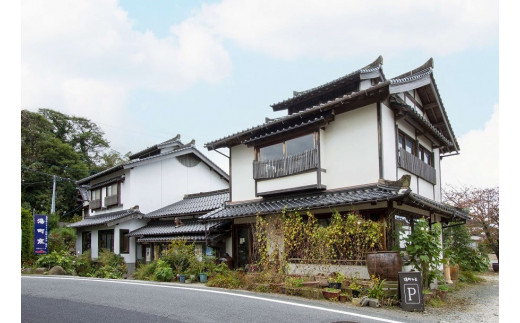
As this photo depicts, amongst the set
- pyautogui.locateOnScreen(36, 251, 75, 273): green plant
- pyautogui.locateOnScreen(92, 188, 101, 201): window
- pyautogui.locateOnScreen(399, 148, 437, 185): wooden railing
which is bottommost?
pyautogui.locateOnScreen(36, 251, 75, 273): green plant

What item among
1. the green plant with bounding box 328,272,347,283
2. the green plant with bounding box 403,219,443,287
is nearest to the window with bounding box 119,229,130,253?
the green plant with bounding box 328,272,347,283

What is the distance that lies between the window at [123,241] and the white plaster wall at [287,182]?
11026mm

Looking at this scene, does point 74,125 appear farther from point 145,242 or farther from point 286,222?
point 286,222

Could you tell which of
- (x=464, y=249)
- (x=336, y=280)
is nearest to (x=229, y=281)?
(x=336, y=280)

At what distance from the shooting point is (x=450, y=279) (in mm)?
15398

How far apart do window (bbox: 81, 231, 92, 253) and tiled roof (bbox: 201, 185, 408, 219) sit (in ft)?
47.4

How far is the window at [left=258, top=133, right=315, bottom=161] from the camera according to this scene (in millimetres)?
13734

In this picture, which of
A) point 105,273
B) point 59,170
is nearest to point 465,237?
point 105,273

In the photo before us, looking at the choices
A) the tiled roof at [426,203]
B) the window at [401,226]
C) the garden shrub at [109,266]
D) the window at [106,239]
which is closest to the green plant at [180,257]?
the garden shrub at [109,266]

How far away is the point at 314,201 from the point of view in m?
12.4

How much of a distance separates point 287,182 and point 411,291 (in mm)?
6183

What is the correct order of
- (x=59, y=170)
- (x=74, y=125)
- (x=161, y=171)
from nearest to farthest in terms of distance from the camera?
(x=161, y=171) → (x=59, y=170) → (x=74, y=125)

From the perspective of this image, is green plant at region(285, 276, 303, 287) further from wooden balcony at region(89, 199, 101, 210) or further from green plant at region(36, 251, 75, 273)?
wooden balcony at region(89, 199, 101, 210)

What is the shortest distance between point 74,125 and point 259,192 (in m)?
34.9
